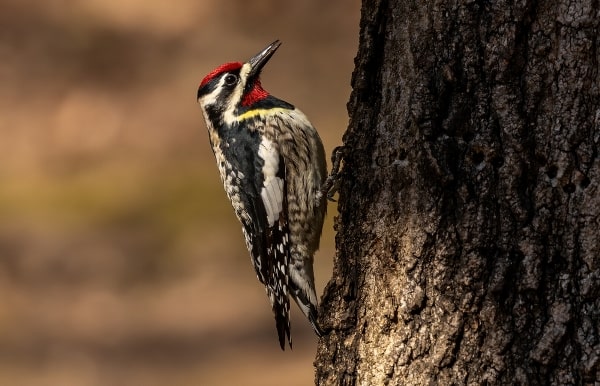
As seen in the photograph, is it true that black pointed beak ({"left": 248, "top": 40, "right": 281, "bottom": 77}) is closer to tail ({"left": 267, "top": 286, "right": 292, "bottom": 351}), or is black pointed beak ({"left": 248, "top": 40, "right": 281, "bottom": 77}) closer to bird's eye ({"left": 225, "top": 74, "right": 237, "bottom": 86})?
bird's eye ({"left": 225, "top": 74, "right": 237, "bottom": 86})

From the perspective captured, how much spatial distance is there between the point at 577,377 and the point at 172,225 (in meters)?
3.99

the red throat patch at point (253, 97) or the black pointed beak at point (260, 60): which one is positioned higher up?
the black pointed beak at point (260, 60)

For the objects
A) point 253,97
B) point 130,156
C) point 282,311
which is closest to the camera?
point 282,311

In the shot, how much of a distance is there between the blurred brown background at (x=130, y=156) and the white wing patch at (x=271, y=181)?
2.11 m

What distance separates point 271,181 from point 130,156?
2.80 metres

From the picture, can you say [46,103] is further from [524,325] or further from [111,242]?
[524,325]

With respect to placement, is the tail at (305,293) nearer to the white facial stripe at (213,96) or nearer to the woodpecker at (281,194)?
the woodpecker at (281,194)

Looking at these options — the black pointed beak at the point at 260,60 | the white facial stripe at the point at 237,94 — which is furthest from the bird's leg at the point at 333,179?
the black pointed beak at the point at 260,60

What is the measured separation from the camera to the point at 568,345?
2.07m

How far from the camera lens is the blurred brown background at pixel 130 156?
5.48 m

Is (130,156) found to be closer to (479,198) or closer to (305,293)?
(305,293)

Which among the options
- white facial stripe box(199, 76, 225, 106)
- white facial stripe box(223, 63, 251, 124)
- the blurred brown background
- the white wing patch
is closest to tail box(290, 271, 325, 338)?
the white wing patch

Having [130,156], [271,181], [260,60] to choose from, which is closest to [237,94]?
[260,60]

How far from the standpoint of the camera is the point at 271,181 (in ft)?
10.9
